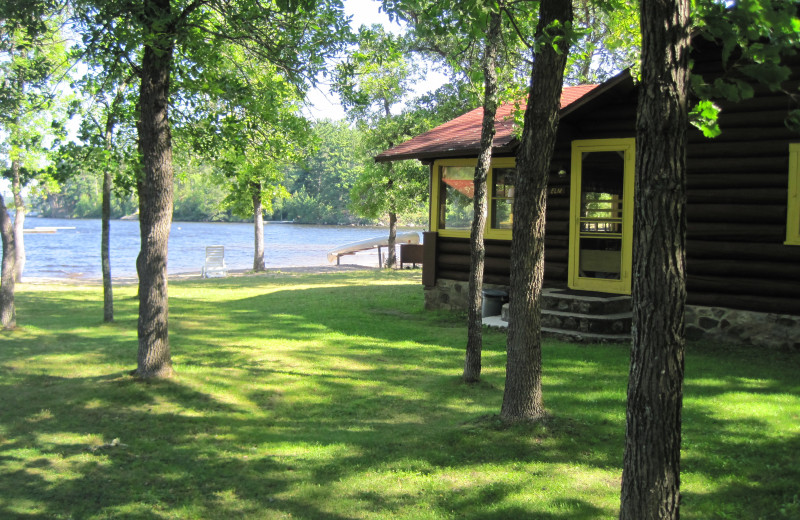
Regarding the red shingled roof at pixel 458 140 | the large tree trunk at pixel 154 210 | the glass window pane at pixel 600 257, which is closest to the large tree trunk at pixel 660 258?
the large tree trunk at pixel 154 210

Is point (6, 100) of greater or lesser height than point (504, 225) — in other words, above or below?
above

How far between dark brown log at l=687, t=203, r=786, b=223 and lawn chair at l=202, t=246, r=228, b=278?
1977 centimetres

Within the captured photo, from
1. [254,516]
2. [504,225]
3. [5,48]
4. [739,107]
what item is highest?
[5,48]

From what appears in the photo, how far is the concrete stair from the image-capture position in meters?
9.75

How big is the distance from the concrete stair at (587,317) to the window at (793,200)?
2.44m

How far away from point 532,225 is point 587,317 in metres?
4.84

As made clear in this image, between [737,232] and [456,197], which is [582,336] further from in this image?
[456,197]

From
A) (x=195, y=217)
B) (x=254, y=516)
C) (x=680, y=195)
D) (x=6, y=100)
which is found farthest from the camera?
(x=195, y=217)

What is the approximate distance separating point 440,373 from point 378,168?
1850cm

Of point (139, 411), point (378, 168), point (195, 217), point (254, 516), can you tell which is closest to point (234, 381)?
point (139, 411)

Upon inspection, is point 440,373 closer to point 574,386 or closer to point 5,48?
point 574,386

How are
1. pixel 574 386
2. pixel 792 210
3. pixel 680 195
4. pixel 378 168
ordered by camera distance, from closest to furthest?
pixel 680 195 → pixel 574 386 → pixel 792 210 → pixel 378 168

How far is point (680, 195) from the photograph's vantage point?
2930 mm

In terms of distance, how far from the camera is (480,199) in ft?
23.5
